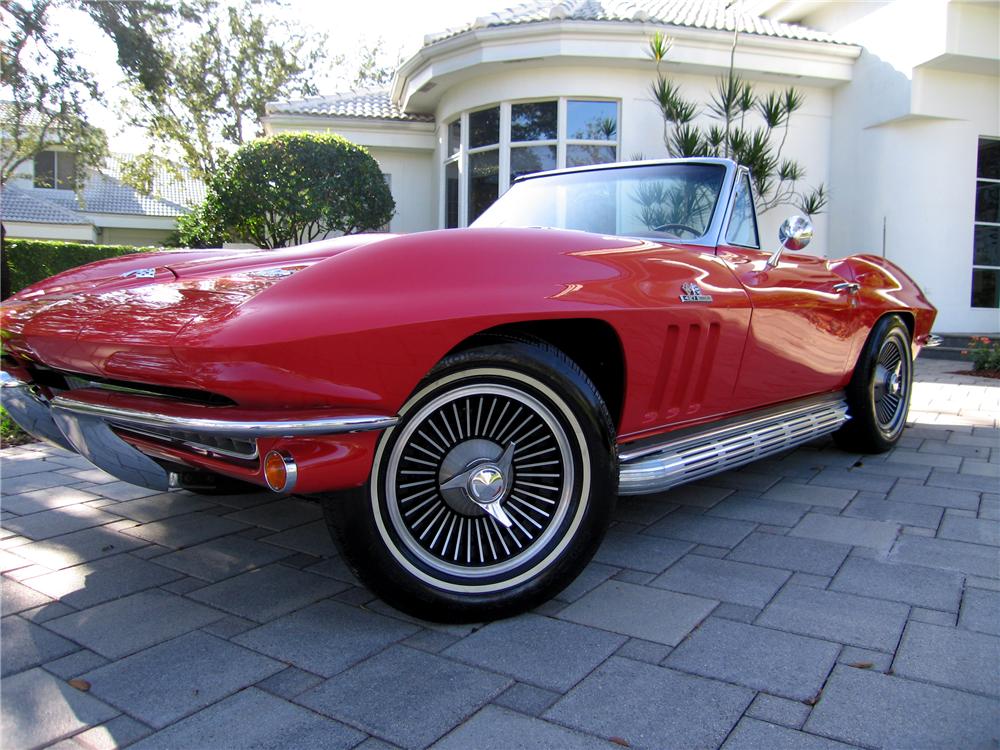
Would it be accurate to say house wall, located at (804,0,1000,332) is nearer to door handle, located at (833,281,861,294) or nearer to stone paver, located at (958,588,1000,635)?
door handle, located at (833,281,861,294)

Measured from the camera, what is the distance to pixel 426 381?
2057 millimetres

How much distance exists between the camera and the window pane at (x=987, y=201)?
38.4ft

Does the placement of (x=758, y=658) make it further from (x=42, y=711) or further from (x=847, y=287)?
(x=847, y=287)

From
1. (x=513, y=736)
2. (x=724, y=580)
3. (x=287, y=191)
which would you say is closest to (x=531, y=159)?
(x=287, y=191)

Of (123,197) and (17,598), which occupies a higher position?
(123,197)

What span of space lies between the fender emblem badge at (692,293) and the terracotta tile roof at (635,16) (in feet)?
28.6

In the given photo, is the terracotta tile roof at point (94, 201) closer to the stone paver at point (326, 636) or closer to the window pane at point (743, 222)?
the window pane at point (743, 222)

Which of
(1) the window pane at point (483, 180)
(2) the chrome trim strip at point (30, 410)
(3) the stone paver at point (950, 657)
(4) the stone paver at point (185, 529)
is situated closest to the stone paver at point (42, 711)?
→ (2) the chrome trim strip at point (30, 410)

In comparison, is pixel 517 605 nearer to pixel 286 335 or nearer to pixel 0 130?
pixel 286 335

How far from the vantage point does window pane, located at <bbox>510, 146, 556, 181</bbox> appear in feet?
37.9

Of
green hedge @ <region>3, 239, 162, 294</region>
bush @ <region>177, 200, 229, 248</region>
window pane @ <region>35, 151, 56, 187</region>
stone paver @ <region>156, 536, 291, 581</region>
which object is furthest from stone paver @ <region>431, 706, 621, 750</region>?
window pane @ <region>35, 151, 56, 187</region>

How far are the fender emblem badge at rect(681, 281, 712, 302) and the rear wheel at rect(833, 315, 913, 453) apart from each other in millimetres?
1969

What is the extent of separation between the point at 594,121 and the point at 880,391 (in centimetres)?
809

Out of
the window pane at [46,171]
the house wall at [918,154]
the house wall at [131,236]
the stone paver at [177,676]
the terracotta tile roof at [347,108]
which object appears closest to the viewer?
the stone paver at [177,676]
